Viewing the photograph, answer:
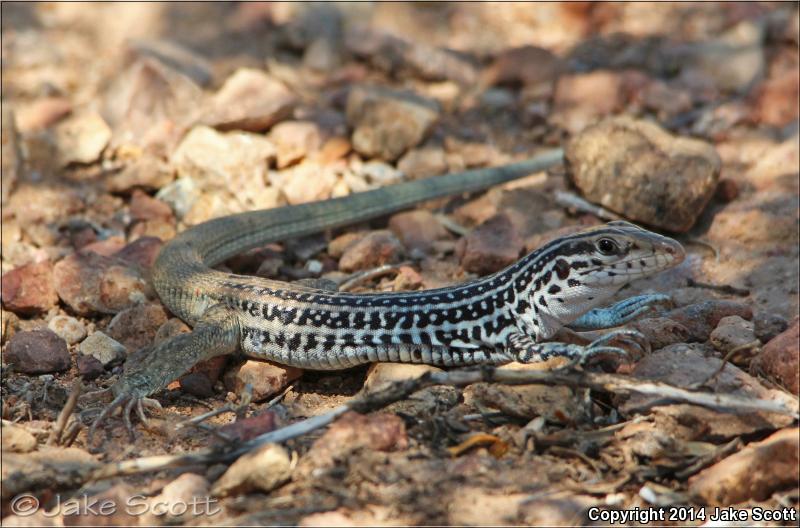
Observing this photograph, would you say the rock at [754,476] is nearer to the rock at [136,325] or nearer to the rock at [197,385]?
the rock at [197,385]

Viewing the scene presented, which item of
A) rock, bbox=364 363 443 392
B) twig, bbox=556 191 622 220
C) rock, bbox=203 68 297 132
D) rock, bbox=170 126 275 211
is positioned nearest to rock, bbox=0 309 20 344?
rock, bbox=170 126 275 211

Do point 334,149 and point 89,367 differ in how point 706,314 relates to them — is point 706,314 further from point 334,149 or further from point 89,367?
point 334,149

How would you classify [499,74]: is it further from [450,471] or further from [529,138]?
[450,471]

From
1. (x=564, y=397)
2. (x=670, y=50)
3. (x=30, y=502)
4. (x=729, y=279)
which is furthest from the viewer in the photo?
(x=670, y=50)

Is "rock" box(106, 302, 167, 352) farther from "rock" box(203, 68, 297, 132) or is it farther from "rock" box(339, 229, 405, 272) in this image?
"rock" box(203, 68, 297, 132)

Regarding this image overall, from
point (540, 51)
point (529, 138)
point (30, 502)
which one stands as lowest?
point (30, 502)

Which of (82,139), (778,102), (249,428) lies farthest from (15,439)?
(778,102)

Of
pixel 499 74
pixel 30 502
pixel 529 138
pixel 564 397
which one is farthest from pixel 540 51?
pixel 30 502
